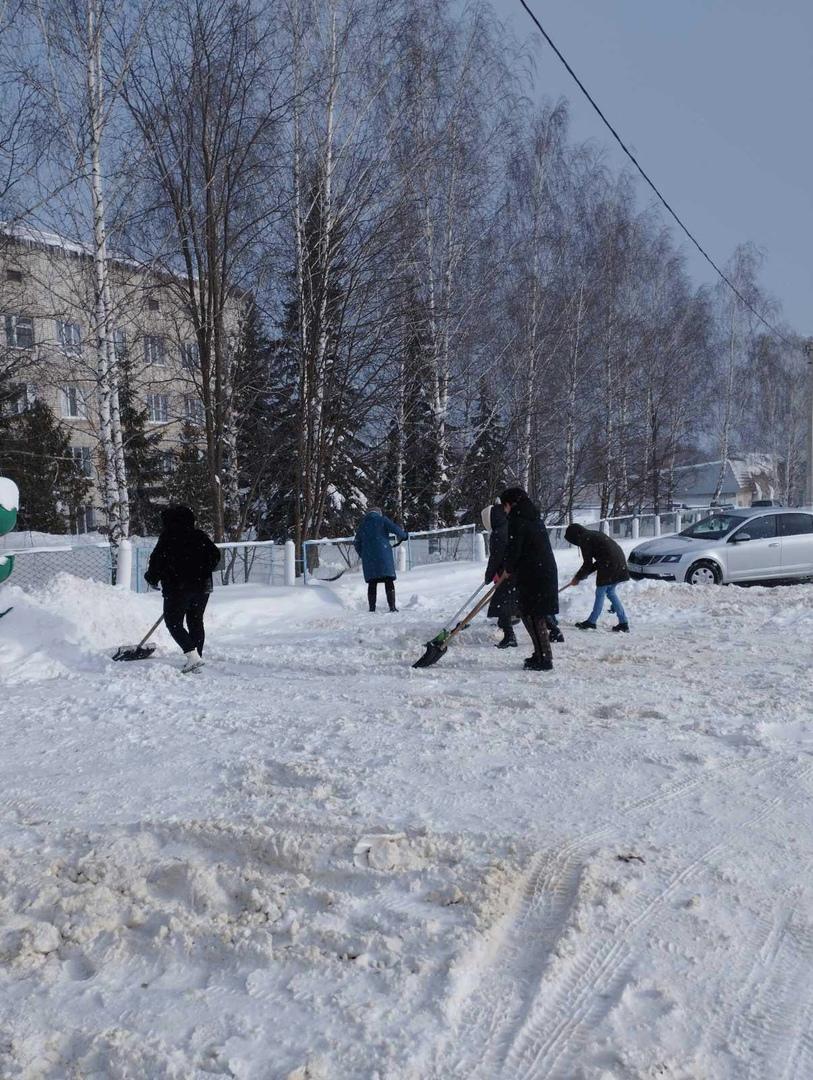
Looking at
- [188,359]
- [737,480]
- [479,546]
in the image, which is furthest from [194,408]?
[737,480]

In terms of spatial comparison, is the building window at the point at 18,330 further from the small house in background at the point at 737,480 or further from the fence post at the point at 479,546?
the small house in background at the point at 737,480

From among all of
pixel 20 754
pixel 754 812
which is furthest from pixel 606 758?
pixel 20 754

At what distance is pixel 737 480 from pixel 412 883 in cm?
6630

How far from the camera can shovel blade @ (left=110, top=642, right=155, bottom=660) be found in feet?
27.1

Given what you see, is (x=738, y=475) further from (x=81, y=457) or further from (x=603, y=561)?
(x=603, y=561)

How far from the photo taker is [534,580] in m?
7.52

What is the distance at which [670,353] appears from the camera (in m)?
31.3

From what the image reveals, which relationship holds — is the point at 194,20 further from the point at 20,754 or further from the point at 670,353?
the point at 670,353

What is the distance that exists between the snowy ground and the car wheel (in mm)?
7108

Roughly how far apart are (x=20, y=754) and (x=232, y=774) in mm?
1571

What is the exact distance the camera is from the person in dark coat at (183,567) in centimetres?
779

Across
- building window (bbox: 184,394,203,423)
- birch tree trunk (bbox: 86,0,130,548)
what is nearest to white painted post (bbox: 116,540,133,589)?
birch tree trunk (bbox: 86,0,130,548)

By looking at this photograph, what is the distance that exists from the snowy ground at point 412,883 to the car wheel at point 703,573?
7.11 m

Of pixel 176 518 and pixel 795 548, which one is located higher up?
pixel 176 518
